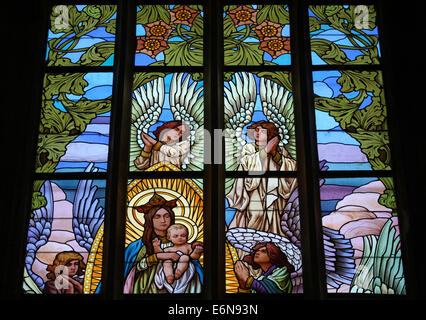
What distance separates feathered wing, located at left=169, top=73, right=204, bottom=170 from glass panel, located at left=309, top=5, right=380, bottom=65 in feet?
2.93

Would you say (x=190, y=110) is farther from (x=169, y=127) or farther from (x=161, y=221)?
(x=161, y=221)

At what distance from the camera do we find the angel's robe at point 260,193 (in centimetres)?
466

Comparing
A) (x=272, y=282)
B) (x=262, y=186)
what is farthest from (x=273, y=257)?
(x=262, y=186)

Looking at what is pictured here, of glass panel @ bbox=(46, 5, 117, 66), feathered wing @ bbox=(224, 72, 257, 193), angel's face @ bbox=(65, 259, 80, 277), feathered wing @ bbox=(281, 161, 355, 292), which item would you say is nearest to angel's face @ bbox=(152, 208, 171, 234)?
feathered wing @ bbox=(224, 72, 257, 193)

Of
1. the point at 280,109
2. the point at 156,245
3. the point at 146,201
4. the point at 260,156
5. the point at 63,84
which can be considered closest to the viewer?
the point at 156,245

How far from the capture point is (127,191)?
15.5 ft

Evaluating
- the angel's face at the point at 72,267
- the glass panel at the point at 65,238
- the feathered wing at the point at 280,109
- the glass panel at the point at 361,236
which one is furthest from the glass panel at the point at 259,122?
the angel's face at the point at 72,267

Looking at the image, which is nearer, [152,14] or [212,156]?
[212,156]

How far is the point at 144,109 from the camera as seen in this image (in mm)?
4957

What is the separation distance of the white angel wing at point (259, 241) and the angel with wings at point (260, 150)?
35mm

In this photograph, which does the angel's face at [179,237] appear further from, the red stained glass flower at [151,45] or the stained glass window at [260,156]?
the red stained glass flower at [151,45]

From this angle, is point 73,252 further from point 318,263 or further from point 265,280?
point 318,263

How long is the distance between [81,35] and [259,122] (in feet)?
4.80

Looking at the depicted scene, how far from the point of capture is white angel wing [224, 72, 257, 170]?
481cm
